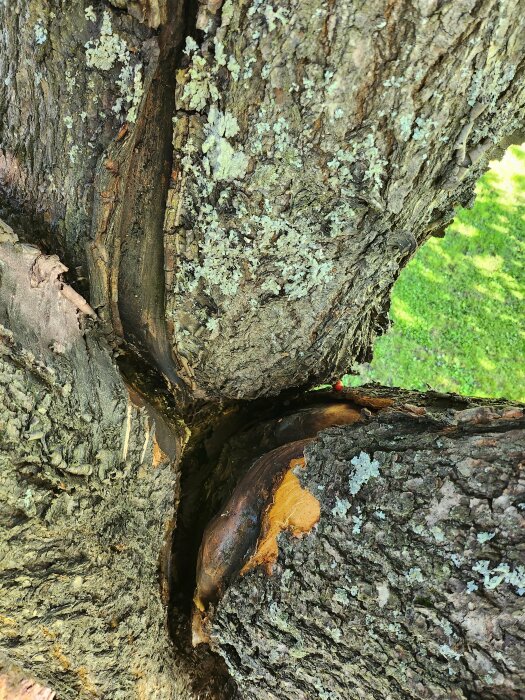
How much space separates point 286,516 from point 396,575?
0.26 meters

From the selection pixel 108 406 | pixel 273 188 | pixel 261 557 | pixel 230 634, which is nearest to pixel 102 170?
pixel 273 188

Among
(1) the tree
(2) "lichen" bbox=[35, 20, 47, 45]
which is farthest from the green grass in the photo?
(2) "lichen" bbox=[35, 20, 47, 45]

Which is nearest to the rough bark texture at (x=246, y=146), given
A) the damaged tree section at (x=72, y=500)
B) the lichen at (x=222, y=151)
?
the lichen at (x=222, y=151)

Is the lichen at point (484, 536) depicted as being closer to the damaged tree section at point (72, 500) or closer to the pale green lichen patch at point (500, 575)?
the pale green lichen patch at point (500, 575)

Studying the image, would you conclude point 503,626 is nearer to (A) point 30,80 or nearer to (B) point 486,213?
(A) point 30,80

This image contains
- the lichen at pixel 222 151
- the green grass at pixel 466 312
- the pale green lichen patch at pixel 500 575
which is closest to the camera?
the pale green lichen patch at pixel 500 575

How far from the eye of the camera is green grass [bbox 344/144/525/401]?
3832mm

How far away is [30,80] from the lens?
1.10 meters

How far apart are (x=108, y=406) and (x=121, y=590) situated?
405mm

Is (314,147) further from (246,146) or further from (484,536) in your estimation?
(484,536)

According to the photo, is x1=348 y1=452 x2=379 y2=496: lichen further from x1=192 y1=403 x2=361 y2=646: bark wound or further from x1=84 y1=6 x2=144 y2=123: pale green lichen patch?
x1=84 y1=6 x2=144 y2=123: pale green lichen patch

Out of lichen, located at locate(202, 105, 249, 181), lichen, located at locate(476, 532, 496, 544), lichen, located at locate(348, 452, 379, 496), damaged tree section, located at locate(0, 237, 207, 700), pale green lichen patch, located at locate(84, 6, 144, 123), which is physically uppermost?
pale green lichen patch, located at locate(84, 6, 144, 123)

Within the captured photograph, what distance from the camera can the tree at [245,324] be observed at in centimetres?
90

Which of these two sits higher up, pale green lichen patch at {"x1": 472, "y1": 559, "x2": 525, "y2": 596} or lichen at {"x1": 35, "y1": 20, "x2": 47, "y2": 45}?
lichen at {"x1": 35, "y1": 20, "x2": 47, "y2": 45}
